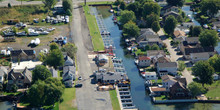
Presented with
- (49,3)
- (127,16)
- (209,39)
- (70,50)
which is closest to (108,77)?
(70,50)

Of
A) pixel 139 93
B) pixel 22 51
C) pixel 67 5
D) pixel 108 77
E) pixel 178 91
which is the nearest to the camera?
pixel 178 91

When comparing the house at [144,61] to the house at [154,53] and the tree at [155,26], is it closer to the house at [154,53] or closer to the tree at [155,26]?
→ the house at [154,53]

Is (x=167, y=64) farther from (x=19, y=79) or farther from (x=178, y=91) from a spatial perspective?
(x=19, y=79)

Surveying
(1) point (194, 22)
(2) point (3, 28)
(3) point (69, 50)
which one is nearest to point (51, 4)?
(2) point (3, 28)

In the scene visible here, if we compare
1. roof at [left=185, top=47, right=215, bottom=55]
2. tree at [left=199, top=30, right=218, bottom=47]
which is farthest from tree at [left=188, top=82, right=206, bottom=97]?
tree at [left=199, top=30, right=218, bottom=47]

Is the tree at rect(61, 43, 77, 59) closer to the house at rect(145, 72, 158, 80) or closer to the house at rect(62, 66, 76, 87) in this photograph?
the house at rect(62, 66, 76, 87)

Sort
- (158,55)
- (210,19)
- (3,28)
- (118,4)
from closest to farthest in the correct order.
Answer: (158,55)
(3,28)
(210,19)
(118,4)

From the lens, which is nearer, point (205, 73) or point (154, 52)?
point (205, 73)

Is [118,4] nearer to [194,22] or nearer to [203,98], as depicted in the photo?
[194,22]
